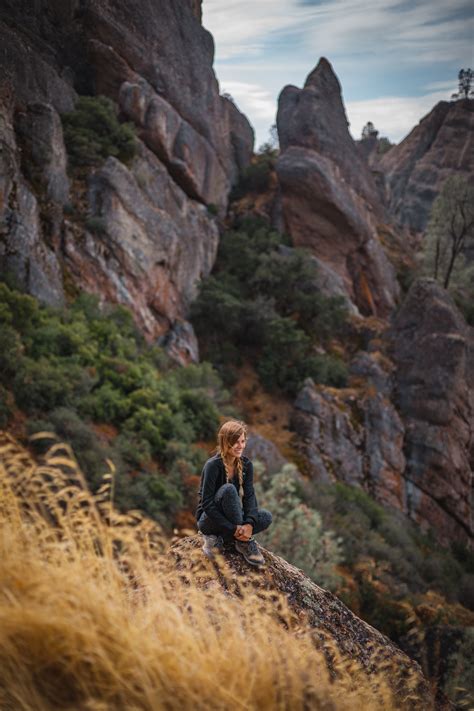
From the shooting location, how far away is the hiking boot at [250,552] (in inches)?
130

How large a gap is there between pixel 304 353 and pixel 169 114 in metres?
13.7

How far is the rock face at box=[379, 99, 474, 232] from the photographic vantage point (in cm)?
4622

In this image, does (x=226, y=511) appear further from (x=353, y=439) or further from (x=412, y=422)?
(x=412, y=422)

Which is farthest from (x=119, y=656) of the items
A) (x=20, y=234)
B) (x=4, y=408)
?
(x=20, y=234)

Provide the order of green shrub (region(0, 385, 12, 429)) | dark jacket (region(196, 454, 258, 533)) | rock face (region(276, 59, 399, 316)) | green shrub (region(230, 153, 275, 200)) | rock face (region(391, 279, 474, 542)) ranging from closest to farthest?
dark jacket (region(196, 454, 258, 533)), green shrub (region(0, 385, 12, 429)), rock face (region(391, 279, 474, 542)), rock face (region(276, 59, 399, 316)), green shrub (region(230, 153, 275, 200))

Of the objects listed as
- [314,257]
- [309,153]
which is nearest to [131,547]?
[314,257]

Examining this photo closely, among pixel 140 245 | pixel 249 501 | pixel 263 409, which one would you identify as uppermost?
pixel 140 245

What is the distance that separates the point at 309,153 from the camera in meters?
29.0

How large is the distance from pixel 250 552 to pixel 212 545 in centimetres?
30

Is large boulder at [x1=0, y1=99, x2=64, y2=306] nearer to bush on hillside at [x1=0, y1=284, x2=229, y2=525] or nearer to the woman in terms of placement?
bush on hillside at [x1=0, y1=284, x2=229, y2=525]

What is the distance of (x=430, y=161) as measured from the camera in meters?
48.3

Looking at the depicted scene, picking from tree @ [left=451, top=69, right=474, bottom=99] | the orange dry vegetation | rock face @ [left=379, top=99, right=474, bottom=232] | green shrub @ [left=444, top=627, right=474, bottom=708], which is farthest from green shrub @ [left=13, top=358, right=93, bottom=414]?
tree @ [left=451, top=69, right=474, bottom=99]

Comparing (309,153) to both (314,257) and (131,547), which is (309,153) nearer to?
(314,257)

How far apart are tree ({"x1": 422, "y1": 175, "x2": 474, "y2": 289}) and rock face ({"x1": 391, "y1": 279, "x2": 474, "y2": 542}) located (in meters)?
6.90
